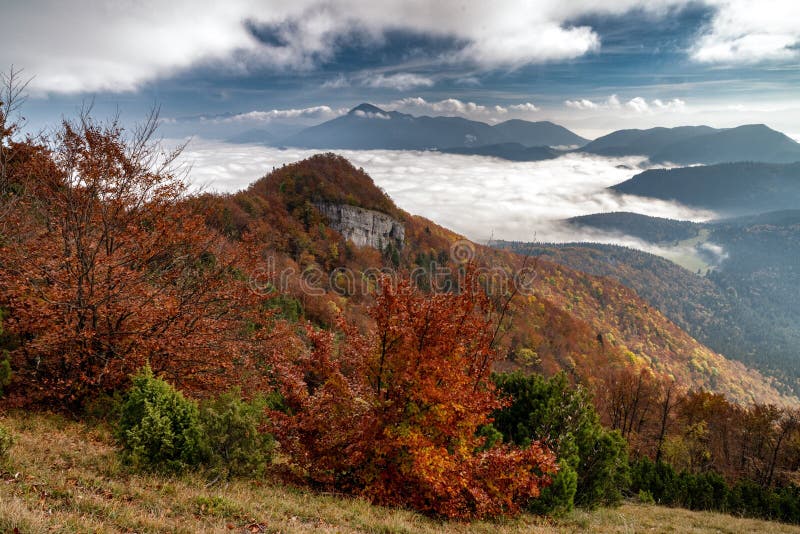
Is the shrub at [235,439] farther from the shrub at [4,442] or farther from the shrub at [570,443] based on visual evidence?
the shrub at [570,443]

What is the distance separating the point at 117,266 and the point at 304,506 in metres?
10.1

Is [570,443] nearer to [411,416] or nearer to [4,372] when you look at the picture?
[411,416]

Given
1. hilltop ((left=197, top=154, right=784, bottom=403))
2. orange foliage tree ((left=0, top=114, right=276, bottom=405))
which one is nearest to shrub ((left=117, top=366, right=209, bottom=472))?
orange foliage tree ((left=0, top=114, right=276, bottom=405))

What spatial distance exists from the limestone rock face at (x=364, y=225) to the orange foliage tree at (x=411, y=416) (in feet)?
277

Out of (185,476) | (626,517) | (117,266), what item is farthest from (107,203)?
(626,517)

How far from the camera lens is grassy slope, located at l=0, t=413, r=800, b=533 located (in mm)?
6539

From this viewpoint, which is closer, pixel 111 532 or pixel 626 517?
pixel 111 532

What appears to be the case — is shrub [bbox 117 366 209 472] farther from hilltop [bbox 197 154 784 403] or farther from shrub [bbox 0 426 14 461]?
hilltop [bbox 197 154 784 403]

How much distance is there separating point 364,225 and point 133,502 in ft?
316

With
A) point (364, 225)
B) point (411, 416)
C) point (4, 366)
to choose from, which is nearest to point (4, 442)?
point (4, 366)

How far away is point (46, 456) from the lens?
28.9 ft

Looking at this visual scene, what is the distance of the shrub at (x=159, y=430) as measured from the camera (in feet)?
29.5

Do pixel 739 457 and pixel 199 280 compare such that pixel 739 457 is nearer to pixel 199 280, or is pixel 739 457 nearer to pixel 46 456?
pixel 199 280

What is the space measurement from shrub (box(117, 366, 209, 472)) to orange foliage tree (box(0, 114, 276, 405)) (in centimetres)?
336
